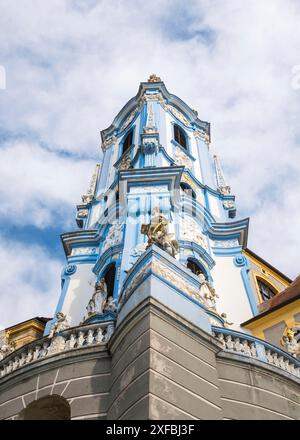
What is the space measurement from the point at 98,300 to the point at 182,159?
9188 millimetres

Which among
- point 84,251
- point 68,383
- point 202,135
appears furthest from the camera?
point 202,135

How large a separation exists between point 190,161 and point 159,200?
19.1 feet

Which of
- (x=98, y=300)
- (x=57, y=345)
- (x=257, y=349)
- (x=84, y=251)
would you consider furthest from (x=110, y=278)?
(x=257, y=349)

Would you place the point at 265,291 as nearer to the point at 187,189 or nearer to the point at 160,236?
the point at 187,189

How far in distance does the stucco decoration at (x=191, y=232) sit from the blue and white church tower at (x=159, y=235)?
5 centimetres

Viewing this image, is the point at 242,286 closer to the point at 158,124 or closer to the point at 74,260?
the point at 74,260

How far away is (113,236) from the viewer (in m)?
16.9

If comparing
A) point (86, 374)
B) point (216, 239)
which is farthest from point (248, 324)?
point (86, 374)

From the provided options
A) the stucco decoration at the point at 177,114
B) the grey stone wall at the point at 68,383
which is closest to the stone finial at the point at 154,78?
the stucco decoration at the point at 177,114

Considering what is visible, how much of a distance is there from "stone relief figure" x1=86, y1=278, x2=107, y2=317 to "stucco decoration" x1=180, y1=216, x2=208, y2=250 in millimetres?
3271

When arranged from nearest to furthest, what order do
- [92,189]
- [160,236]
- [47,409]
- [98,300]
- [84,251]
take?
[47,409] → [160,236] → [98,300] → [84,251] → [92,189]

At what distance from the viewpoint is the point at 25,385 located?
1011 cm

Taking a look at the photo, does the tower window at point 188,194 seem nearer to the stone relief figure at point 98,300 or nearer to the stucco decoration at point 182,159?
the stucco decoration at point 182,159

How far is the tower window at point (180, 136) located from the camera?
2338 centimetres
